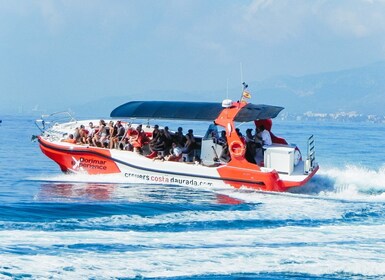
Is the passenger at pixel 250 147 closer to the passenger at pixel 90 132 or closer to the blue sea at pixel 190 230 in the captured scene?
the blue sea at pixel 190 230

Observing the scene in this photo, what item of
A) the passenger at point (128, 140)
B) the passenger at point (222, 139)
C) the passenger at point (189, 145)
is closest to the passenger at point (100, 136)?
the passenger at point (128, 140)

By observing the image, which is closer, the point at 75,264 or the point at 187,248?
the point at 75,264

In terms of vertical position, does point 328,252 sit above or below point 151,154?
below

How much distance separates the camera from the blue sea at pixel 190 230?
11953 millimetres

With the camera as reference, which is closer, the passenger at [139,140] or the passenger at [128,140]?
the passenger at [139,140]

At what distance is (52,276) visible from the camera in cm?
1122

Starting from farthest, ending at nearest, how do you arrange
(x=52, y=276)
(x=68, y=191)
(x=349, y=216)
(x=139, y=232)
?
(x=68, y=191) < (x=349, y=216) < (x=139, y=232) < (x=52, y=276)

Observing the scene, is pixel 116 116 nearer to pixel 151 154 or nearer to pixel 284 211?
pixel 151 154

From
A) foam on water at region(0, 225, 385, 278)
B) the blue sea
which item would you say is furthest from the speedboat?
foam on water at region(0, 225, 385, 278)

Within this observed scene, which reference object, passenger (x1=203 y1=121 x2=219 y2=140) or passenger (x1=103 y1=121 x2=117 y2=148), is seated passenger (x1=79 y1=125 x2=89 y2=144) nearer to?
passenger (x1=103 y1=121 x2=117 y2=148)

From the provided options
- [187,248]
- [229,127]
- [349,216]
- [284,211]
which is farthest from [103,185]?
[187,248]

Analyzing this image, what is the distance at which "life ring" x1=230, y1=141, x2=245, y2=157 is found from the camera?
858 inches

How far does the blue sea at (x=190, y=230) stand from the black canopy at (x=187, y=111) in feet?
7.60

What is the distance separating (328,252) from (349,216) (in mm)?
4475
